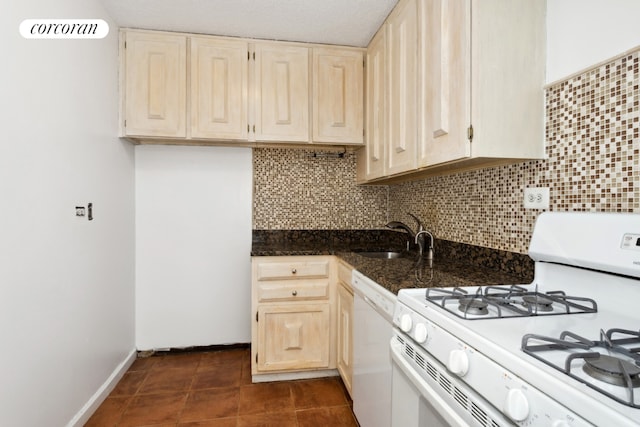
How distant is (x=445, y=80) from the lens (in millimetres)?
1411

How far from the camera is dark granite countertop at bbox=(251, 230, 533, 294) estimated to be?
136 centimetres

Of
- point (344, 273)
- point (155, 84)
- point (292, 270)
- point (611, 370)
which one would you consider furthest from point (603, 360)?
point (155, 84)

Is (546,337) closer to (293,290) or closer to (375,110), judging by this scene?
(293,290)

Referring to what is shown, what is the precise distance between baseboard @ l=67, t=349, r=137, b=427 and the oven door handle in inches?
64.5

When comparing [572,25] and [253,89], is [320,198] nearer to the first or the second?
[253,89]

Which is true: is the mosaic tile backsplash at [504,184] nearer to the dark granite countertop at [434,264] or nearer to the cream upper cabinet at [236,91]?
the dark granite countertop at [434,264]

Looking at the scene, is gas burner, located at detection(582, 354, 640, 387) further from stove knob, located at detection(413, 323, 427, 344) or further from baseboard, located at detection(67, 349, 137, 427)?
baseboard, located at detection(67, 349, 137, 427)

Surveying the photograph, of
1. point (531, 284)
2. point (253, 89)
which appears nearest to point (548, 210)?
point (531, 284)

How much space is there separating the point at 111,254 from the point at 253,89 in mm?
1420

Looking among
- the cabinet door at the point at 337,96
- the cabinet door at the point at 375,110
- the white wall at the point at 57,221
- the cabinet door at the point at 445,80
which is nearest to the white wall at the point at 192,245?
the white wall at the point at 57,221

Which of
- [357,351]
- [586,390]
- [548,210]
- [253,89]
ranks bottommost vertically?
[357,351]

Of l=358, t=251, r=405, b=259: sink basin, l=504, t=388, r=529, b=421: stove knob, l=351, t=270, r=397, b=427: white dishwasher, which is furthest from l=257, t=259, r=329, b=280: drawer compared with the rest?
l=504, t=388, r=529, b=421: stove knob

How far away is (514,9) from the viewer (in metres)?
1.29

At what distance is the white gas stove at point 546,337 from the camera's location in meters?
0.57
